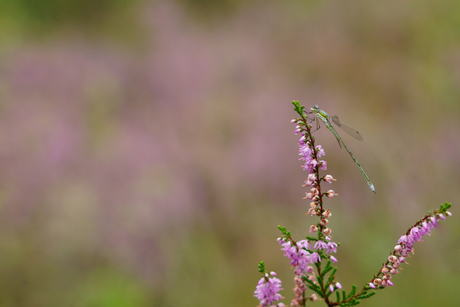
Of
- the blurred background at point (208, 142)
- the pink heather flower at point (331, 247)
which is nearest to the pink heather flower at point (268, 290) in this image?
the pink heather flower at point (331, 247)

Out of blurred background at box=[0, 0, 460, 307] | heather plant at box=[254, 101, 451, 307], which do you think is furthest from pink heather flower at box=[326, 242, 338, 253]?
blurred background at box=[0, 0, 460, 307]

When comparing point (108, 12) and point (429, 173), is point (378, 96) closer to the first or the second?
point (429, 173)

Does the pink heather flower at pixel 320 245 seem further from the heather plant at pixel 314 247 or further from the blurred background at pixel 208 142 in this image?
the blurred background at pixel 208 142

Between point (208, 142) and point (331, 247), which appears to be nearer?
point (331, 247)

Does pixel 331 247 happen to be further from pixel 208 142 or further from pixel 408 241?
pixel 208 142

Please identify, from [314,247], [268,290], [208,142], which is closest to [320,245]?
[314,247]

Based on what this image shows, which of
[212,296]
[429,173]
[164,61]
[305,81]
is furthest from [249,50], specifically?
[212,296]
